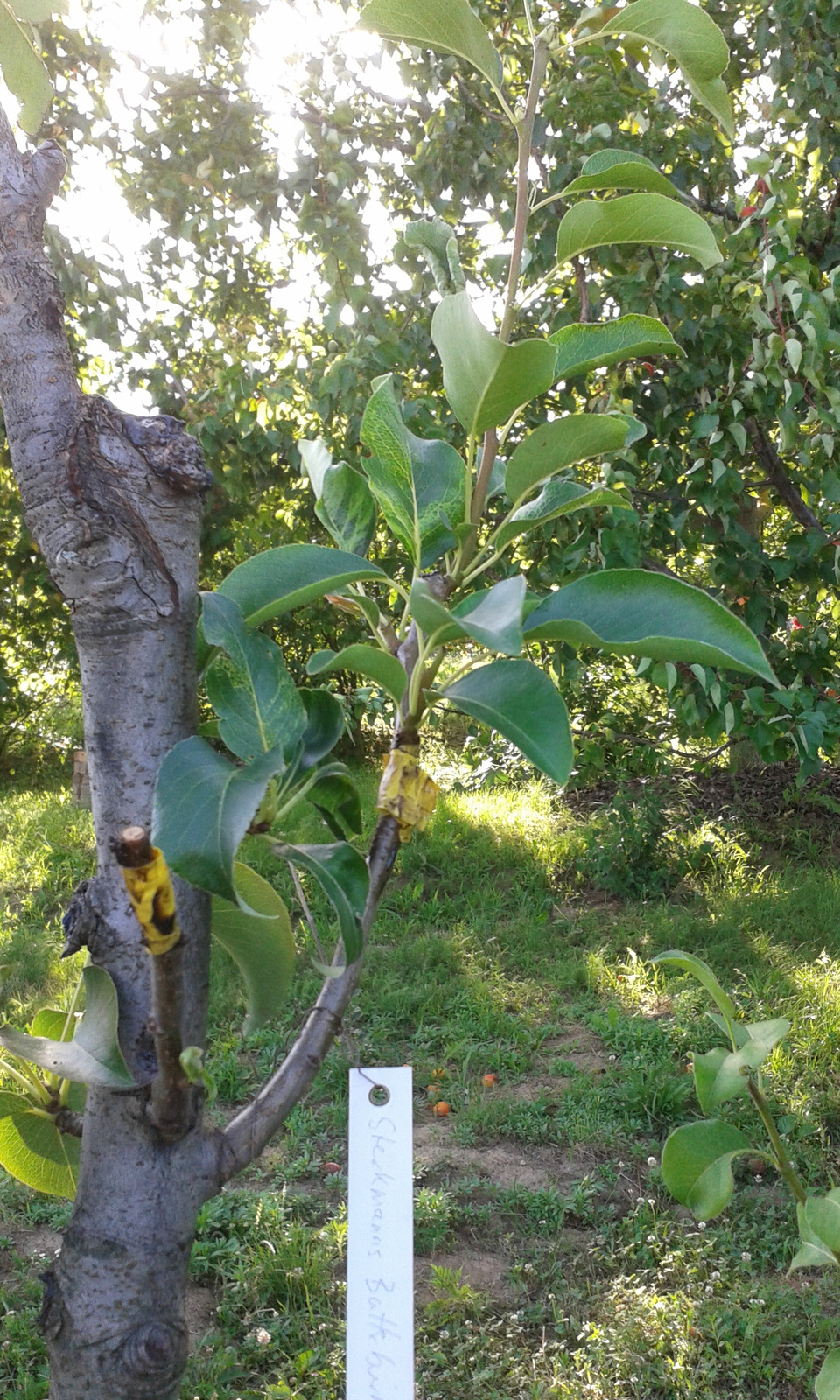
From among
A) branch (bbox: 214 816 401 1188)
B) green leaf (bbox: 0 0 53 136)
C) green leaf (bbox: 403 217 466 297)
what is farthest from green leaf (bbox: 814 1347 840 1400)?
green leaf (bbox: 0 0 53 136)

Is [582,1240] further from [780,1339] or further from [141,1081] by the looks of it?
[141,1081]

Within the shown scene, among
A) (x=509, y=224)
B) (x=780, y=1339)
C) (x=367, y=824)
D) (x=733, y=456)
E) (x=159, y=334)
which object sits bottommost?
(x=780, y=1339)

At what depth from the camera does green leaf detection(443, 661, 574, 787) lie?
0.56m

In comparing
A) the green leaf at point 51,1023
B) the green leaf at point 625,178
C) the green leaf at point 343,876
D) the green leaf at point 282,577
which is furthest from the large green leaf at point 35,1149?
the green leaf at point 625,178

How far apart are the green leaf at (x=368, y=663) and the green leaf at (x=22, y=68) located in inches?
25.5

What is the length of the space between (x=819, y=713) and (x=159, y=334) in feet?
8.72

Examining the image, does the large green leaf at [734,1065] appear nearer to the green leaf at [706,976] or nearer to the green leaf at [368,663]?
the green leaf at [706,976]

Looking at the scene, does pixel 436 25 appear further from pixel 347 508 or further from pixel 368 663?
pixel 368 663

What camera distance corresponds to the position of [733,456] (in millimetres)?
3049

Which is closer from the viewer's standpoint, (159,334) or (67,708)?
(159,334)

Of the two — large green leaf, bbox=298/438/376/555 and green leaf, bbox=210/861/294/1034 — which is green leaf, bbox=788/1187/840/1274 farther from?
large green leaf, bbox=298/438/376/555

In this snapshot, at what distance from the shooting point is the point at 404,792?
2.52 feet

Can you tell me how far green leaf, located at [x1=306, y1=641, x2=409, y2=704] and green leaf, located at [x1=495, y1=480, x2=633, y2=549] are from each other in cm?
14

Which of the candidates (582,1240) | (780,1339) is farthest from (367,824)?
(780,1339)
